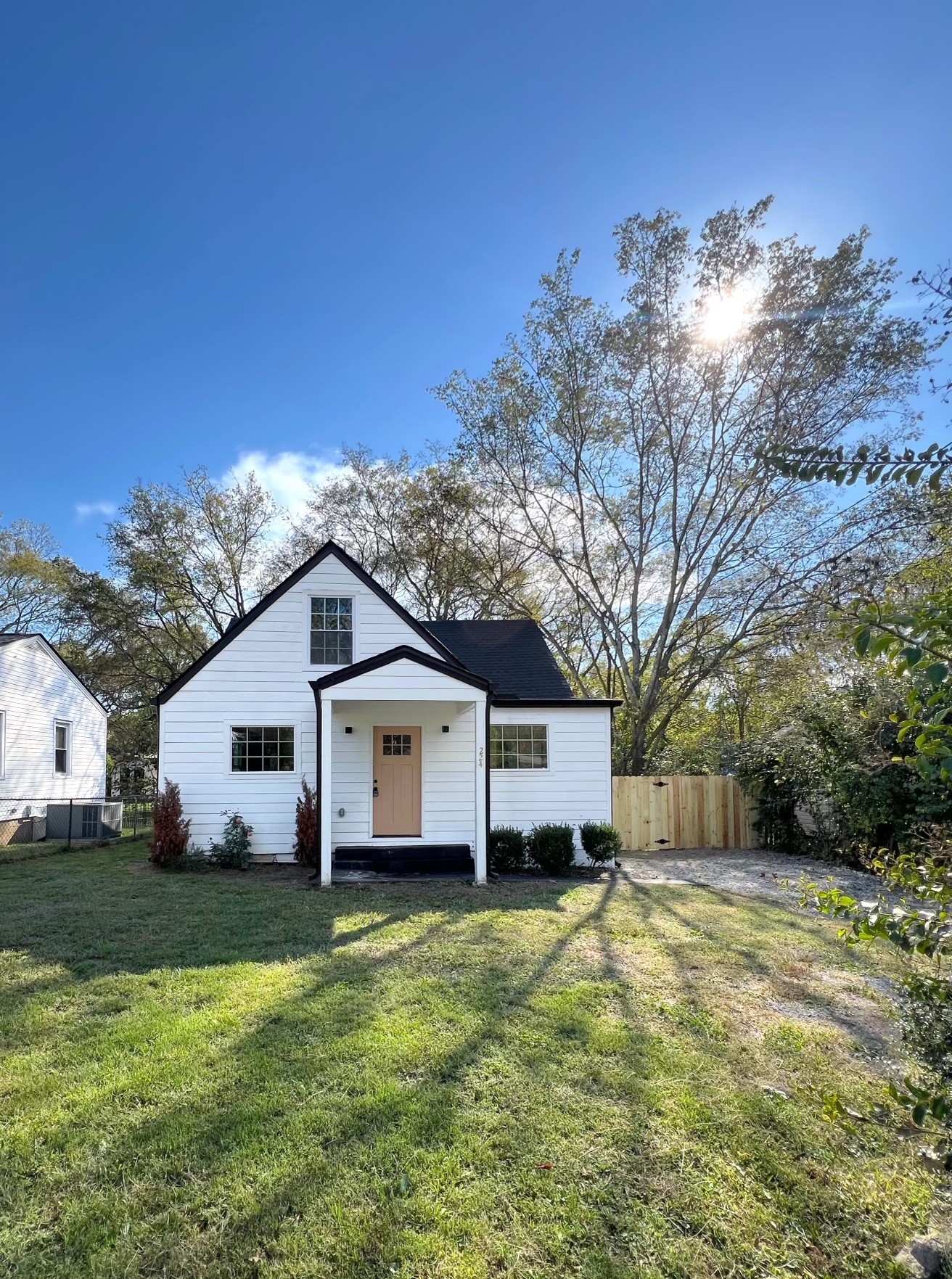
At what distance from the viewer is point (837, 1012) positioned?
4.65 meters

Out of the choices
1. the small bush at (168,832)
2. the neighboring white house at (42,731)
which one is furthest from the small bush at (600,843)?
the neighboring white house at (42,731)

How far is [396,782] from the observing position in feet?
39.0

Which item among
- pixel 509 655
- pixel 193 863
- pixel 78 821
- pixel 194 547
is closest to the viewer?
pixel 193 863

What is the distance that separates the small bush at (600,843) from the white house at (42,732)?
1239 cm

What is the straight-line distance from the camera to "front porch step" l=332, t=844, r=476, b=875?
10.8 meters

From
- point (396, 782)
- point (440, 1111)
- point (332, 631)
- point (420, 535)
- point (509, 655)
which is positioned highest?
point (420, 535)

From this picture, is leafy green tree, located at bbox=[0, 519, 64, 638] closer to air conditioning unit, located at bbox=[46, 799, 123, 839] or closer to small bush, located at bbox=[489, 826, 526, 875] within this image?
air conditioning unit, located at bbox=[46, 799, 123, 839]

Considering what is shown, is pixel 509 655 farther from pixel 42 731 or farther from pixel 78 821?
pixel 42 731

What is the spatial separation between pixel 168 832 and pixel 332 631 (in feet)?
14.7

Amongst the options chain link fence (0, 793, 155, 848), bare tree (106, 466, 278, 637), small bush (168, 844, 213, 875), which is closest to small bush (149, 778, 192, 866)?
small bush (168, 844, 213, 875)

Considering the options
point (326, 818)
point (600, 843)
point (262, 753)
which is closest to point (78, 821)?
point (262, 753)

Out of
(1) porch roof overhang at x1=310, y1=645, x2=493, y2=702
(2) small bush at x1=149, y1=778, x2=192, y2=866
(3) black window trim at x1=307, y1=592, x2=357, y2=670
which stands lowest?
(2) small bush at x1=149, y1=778, x2=192, y2=866

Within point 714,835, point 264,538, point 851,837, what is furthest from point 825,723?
point 264,538

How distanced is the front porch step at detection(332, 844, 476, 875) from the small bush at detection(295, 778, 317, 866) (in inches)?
19.2
